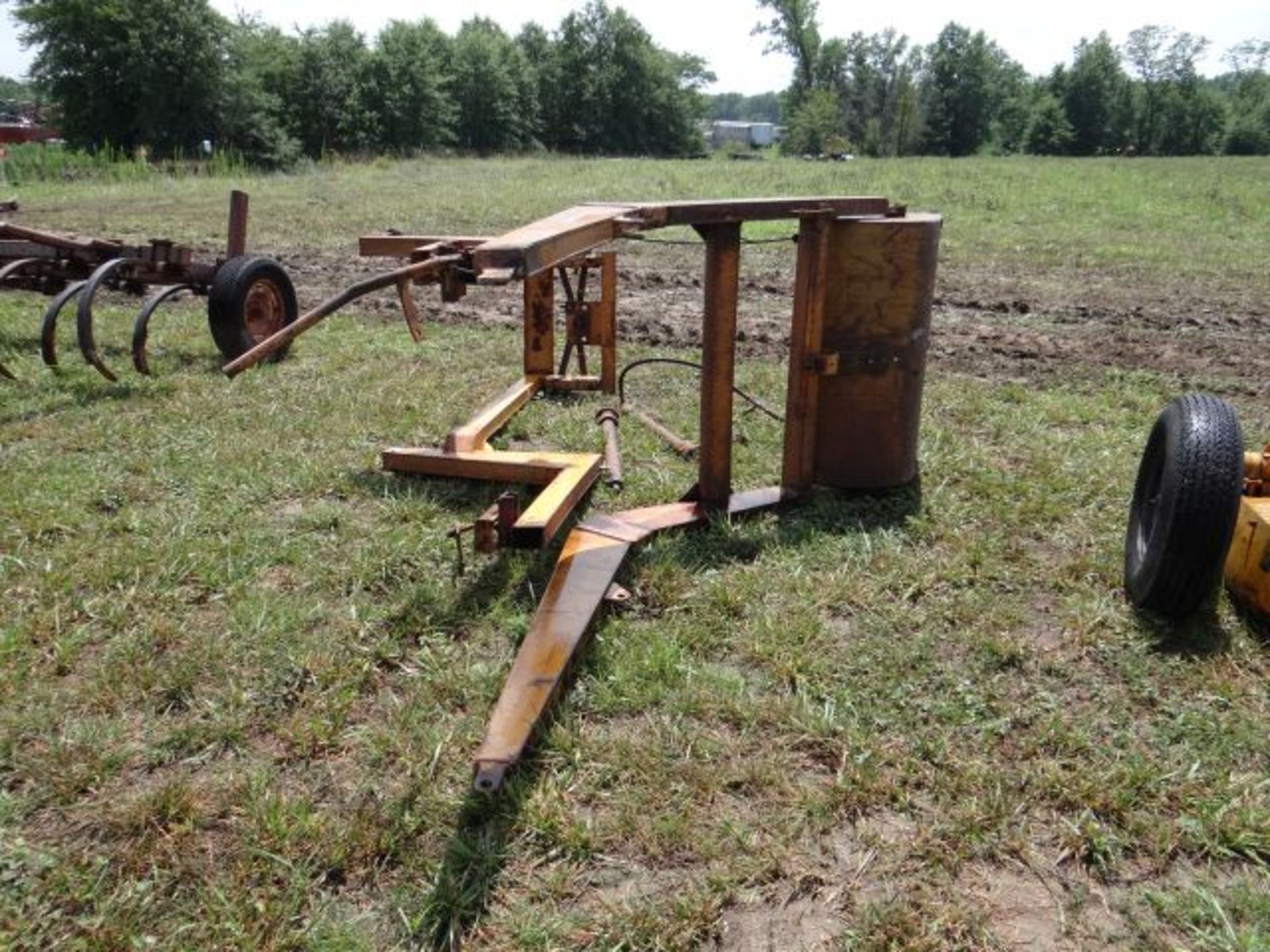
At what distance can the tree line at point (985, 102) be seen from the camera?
6775cm

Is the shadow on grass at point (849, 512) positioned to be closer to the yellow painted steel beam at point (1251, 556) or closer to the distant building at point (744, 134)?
the yellow painted steel beam at point (1251, 556)

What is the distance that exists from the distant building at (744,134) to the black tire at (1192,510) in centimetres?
9974

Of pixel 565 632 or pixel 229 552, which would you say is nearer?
pixel 565 632

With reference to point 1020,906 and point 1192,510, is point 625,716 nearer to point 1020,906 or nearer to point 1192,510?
point 1020,906

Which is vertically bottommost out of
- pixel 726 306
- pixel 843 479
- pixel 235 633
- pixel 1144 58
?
pixel 235 633

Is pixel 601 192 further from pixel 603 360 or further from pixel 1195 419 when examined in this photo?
pixel 1195 419

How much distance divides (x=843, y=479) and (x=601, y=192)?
53.6ft

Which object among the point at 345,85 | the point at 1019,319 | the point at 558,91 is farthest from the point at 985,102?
the point at 1019,319

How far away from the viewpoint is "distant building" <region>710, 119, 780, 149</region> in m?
99.1

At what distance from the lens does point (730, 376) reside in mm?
3508

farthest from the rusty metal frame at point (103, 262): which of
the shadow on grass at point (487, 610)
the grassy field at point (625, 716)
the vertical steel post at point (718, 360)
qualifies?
the vertical steel post at point (718, 360)

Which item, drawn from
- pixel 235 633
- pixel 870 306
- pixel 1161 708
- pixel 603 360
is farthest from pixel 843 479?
pixel 235 633

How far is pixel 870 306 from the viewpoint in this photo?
11.8ft

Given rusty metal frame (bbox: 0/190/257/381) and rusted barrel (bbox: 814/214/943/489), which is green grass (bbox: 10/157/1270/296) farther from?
rusted barrel (bbox: 814/214/943/489)
